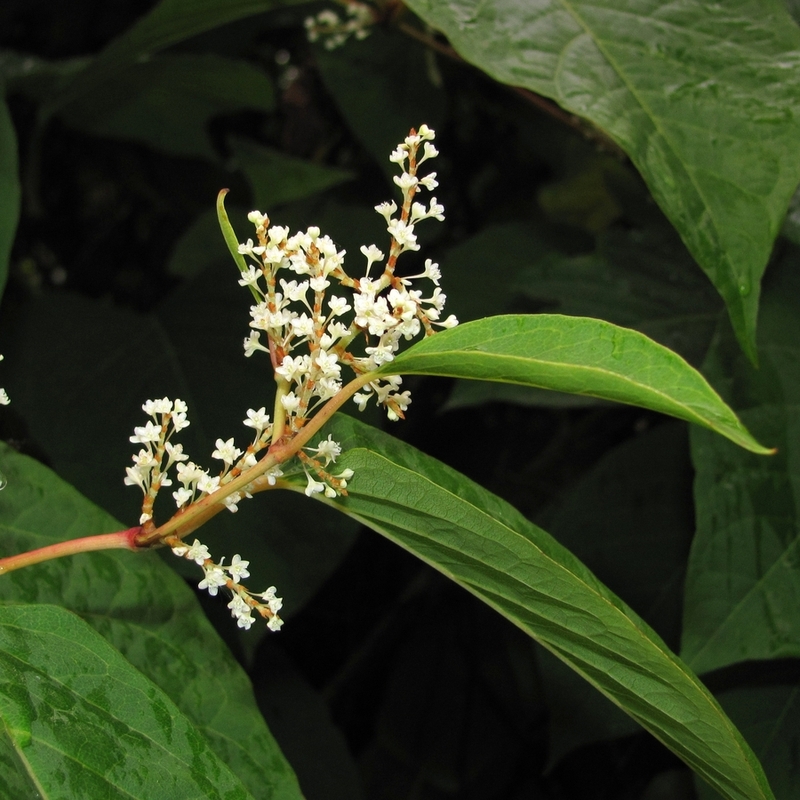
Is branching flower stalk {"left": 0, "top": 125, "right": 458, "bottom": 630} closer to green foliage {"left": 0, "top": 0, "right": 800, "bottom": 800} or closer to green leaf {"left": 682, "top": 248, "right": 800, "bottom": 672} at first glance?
green foliage {"left": 0, "top": 0, "right": 800, "bottom": 800}

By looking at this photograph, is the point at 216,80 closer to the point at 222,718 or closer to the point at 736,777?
the point at 222,718

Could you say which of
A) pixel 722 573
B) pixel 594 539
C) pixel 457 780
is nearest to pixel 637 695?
pixel 722 573

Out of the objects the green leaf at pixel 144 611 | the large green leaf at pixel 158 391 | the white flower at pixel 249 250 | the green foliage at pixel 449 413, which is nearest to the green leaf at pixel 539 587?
the green foliage at pixel 449 413

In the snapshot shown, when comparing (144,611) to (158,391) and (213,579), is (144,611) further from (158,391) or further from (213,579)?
(158,391)

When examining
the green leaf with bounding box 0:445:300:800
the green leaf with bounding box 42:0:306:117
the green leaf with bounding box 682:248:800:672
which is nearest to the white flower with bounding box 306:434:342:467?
the green leaf with bounding box 0:445:300:800

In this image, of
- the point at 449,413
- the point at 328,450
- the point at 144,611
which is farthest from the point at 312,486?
the point at 449,413

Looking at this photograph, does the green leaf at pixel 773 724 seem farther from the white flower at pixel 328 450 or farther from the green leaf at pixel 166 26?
the green leaf at pixel 166 26
